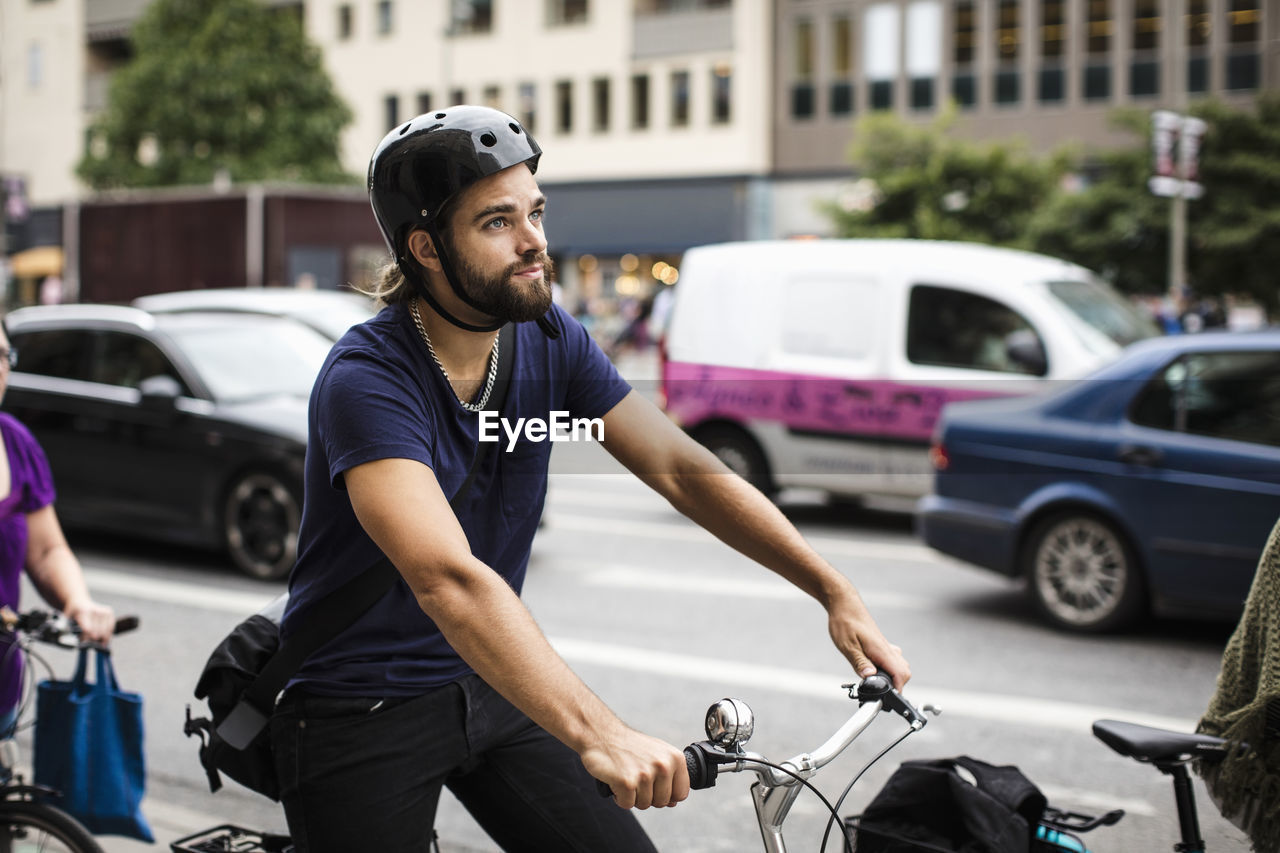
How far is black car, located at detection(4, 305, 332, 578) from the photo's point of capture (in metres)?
8.44

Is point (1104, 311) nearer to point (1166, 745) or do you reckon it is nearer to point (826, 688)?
point (826, 688)

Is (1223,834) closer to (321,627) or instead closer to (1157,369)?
(321,627)

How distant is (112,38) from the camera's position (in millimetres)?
50562

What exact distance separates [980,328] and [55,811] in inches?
311

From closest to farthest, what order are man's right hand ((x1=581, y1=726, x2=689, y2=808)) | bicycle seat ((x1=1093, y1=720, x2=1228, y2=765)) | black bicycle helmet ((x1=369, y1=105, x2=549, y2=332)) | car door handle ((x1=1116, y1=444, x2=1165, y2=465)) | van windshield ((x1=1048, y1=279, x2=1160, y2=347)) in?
man's right hand ((x1=581, y1=726, x2=689, y2=808)) → black bicycle helmet ((x1=369, y1=105, x2=549, y2=332)) → bicycle seat ((x1=1093, y1=720, x2=1228, y2=765)) → car door handle ((x1=1116, y1=444, x2=1165, y2=465)) → van windshield ((x1=1048, y1=279, x2=1160, y2=347))

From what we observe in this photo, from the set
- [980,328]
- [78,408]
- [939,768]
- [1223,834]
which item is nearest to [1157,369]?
[980,328]

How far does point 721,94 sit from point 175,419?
3233 centimetres

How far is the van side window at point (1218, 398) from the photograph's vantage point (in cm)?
659

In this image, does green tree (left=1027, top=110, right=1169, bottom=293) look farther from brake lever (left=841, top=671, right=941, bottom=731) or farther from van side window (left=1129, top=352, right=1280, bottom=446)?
brake lever (left=841, top=671, right=941, bottom=731)

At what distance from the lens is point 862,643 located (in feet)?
7.47

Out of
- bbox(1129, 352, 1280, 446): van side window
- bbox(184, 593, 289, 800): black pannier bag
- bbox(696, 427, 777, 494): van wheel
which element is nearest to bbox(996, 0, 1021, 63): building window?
bbox(696, 427, 777, 494): van wheel

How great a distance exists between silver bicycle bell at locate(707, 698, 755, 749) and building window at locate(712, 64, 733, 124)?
38276 mm

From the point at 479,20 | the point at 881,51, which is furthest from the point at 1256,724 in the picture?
the point at 479,20

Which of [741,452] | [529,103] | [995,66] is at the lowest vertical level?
[741,452]
